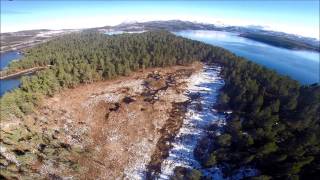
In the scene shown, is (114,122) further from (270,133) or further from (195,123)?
(270,133)

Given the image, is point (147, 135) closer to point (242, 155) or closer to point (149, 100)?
point (149, 100)

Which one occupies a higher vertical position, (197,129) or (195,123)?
(195,123)

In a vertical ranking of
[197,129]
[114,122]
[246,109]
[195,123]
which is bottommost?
[197,129]

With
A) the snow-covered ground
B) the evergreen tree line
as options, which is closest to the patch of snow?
the snow-covered ground

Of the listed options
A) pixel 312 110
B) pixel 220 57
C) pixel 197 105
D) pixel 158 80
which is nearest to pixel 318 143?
pixel 312 110

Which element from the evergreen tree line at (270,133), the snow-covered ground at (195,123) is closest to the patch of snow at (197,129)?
the snow-covered ground at (195,123)

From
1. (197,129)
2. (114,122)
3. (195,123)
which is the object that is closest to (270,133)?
(197,129)

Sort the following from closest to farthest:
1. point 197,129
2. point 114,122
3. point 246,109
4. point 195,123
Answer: point 197,129 < point 246,109 < point 195,123 < point 114,122
